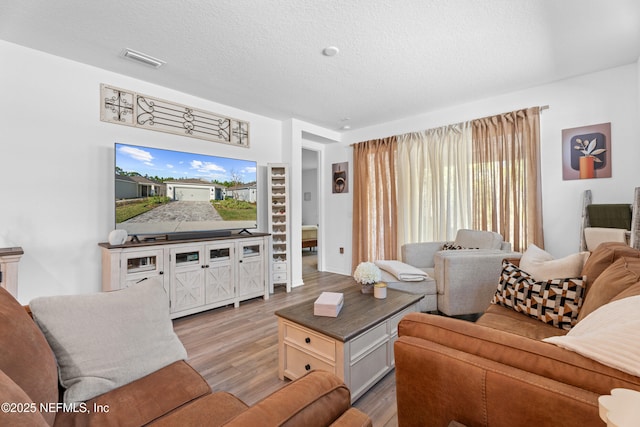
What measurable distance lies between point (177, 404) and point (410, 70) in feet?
10.3

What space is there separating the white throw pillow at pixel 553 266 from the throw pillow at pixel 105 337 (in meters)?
2.25

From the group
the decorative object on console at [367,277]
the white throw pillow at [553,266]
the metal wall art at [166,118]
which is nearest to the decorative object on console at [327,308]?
the decorative object on console at [367,277]

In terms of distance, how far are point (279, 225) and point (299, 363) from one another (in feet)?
8.32

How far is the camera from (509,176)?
11.0 feet

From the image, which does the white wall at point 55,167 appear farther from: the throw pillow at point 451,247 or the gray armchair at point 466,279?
the throw pillow at point 451,247

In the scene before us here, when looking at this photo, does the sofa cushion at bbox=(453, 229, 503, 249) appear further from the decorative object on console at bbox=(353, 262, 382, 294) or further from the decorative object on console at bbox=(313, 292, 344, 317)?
the decorative object on console at bbox=(313, 292, 344, 317)

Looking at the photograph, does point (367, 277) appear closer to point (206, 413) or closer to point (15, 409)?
point (206, 413)

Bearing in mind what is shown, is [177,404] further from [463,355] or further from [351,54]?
[351,54]

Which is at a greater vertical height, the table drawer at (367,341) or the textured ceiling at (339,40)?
the textured ceiling at (339,40)

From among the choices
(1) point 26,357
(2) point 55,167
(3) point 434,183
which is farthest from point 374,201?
(1) point 26,357

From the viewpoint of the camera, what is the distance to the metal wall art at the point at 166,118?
9.39 feet

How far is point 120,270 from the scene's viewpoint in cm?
257

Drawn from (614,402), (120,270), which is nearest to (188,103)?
(120,270)

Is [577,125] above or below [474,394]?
above
